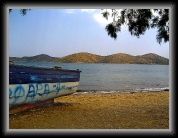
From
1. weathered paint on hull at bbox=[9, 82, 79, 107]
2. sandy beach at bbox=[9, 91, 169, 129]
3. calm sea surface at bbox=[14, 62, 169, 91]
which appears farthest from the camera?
calm sea surface at bbox=[14, 62, 169, 91]

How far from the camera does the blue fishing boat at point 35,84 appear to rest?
3.92m

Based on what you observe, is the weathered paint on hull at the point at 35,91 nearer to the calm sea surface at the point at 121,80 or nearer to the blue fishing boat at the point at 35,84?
the blue fishing boat at the point at 35,84

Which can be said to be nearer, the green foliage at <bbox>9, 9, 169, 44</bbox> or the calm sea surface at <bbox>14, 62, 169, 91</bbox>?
the green foliage at <bbox>9, 9, 169, 44</bbox>

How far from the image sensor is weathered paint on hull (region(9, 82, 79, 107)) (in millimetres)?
3902

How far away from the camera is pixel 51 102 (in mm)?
5434

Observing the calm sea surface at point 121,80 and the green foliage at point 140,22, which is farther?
the calm sea surface at point 121,80

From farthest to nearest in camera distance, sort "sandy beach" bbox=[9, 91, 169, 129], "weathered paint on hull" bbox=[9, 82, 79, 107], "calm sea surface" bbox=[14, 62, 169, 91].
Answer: "calm sea surface" bbox=[14, 62, 169, 91], "weathered paint on hull" bbox=[9, 82, 79, 107], "sandy beach" bbox=[9, 91, 169, 129]

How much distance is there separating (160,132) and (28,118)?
7.75ft

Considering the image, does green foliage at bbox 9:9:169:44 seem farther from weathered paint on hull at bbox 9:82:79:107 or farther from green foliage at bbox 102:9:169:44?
weathered paint on hull at bbox 9:82:79:107

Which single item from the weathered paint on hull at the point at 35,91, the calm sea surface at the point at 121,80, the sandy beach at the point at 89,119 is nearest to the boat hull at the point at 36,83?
the weathered paint on hull at the point at 35,91

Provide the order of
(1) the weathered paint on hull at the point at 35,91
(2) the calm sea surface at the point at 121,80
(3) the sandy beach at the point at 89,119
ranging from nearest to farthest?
(3) the sandy beach at the point at 89,119, (1) the weathered paint on hull at the point at 35,91, (2) the calm sea surface at the point at 121,80

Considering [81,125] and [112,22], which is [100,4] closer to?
[112,22]

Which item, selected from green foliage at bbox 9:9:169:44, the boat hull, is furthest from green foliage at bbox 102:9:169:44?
the boat hull

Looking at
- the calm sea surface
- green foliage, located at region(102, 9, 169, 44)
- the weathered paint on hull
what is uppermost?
green foliage, located at region(102, 9, 169, 44)
